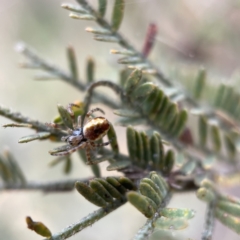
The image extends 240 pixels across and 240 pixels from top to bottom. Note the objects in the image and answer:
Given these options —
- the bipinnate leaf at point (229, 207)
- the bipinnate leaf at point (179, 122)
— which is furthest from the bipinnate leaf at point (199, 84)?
the bipinnate leaf at point (229, 207)

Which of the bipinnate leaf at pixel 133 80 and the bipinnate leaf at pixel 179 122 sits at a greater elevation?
the bipinnate leaf at pixel 133 80

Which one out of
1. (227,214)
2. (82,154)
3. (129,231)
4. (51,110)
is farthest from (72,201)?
(227,214)

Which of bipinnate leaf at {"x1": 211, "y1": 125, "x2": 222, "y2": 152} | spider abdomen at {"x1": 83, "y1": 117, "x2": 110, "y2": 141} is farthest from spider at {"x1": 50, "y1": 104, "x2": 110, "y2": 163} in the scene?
bipinnate leaf at {"x1": 211, "y1": 125, "x2": 222, "y2": 152}

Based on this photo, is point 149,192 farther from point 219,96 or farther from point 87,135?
point 219,96

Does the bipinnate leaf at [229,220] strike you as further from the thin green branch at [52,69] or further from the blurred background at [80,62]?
the blurred background at [80,62]

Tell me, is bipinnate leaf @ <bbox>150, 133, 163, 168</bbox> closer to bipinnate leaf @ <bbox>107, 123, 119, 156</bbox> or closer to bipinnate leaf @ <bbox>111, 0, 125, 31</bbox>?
bipinnate leaf @ <bbox>107, 123, 119, 156</bbox>

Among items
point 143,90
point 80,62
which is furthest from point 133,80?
point 80,62

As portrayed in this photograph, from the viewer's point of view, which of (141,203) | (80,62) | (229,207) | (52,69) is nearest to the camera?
(141,203)
